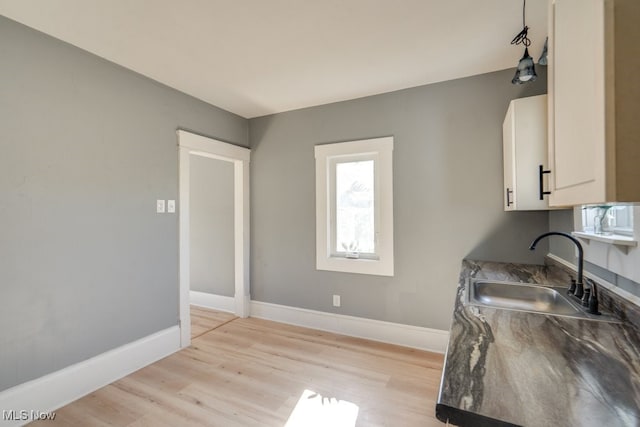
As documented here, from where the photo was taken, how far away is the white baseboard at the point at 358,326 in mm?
2629

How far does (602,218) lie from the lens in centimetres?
149

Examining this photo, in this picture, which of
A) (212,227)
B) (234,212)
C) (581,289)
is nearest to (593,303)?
(581,289)

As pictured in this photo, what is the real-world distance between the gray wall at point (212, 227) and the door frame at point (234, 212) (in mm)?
169

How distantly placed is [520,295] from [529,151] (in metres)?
0.92

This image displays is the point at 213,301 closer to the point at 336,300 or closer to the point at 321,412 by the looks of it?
the point at 336,300

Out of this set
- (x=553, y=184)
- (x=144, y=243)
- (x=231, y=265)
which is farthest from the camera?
(x=231, y=265)

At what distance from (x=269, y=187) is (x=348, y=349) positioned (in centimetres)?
199

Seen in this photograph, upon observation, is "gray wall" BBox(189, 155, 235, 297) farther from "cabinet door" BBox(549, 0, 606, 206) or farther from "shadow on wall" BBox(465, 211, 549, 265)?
"cabinet door" BBox(549, 0, 606, 206)

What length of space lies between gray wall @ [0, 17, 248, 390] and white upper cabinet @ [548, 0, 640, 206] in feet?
8.96

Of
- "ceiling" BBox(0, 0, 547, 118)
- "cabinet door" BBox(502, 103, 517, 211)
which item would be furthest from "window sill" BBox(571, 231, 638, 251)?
"ceiling" BBox(0, 0, 547, 118)

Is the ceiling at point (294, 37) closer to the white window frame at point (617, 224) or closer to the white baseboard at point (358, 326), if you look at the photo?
the white window frame at point (617, 224)

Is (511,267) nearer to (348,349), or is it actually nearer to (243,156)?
(348,349)

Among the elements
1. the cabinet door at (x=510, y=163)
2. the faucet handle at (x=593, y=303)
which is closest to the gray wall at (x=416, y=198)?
the cabinet door at (x=510, y=163)

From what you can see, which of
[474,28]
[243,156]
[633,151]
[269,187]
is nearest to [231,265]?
[269,187]
